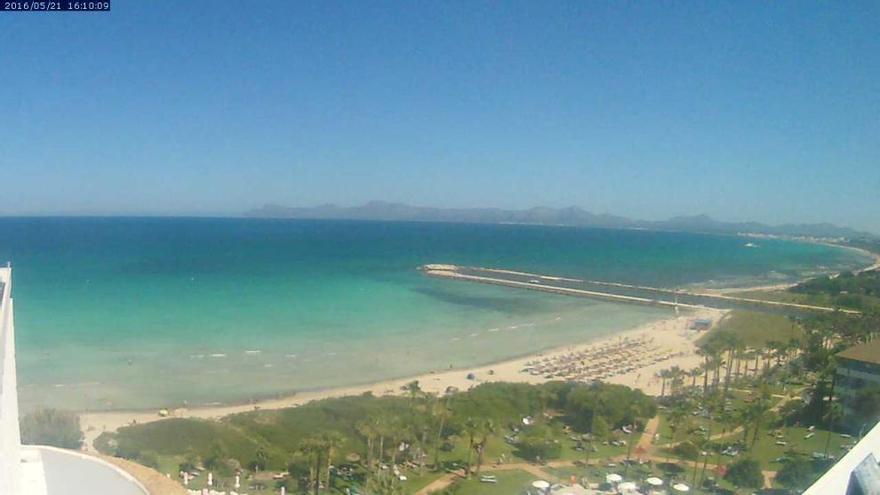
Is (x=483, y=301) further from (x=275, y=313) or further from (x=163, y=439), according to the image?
(x=163, y=439)

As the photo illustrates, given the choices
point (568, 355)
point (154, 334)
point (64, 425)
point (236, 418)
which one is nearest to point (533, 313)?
point (568, 355)

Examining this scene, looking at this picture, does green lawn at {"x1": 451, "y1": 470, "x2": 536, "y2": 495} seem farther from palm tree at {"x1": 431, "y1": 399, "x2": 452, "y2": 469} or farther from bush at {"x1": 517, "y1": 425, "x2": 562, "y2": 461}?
palm tree at {"x1": 431, "y1": 399, "x2": 452, "y2": 469}

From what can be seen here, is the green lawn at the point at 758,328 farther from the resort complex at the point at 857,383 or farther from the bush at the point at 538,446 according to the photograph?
the bush at the point at 538,446

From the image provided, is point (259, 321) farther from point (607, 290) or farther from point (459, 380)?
point (607, 290)

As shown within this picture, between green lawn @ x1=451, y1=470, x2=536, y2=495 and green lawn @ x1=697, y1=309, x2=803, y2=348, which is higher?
green lawn @ x1=697, y1=309, x2=803, y2=348

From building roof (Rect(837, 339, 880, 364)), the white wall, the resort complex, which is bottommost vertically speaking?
the resort complex

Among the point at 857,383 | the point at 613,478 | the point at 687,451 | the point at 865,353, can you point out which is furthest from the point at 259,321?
the point at 865,353

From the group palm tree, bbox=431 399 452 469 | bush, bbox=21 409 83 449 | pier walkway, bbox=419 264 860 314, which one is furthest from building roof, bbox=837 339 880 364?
bush, bbox=21 409 83 449
